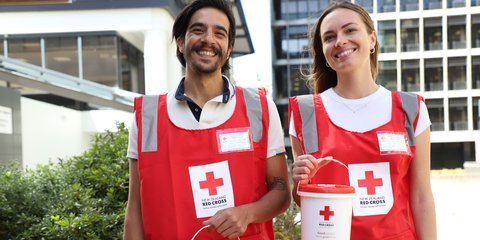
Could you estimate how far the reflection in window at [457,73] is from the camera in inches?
1620

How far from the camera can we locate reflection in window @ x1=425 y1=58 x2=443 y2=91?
4159 cm

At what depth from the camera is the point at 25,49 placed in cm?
1842

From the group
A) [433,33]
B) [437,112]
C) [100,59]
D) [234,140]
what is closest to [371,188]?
[234,140]

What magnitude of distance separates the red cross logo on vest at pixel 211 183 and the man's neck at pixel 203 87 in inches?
11.8

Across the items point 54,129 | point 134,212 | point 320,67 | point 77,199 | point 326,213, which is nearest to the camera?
point 326,213

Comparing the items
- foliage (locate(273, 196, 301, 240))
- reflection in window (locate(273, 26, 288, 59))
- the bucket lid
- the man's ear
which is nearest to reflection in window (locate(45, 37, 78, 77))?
foliage (locate(273, 196, 301, 240))

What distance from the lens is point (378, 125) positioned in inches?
78.1

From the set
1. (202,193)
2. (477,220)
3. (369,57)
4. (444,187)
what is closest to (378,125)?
(369,57)

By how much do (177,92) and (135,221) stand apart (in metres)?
0.54

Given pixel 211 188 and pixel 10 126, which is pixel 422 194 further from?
pixel 10 126

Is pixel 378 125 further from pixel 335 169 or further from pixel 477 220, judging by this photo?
pixel 477 220

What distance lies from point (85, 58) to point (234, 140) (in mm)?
17752

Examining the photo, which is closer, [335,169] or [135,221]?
[335,169]

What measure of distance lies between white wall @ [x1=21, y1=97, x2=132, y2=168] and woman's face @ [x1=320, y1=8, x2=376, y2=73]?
341 inches
